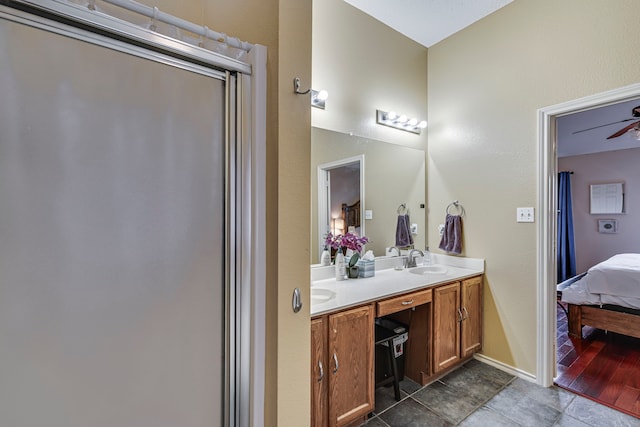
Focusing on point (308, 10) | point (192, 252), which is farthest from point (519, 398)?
point (308, 10)

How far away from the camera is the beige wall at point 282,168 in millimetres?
1048

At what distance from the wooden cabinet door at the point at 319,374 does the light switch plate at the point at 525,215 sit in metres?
1.68

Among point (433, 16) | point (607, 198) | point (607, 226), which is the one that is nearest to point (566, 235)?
point (607, 226)

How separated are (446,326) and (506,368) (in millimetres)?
666

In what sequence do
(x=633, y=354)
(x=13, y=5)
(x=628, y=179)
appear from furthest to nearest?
(x=628, y=179) < (x=633, y=354) < (x=13, y=5)

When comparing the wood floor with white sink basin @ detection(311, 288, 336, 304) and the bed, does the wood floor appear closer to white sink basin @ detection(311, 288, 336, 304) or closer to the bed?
the bed

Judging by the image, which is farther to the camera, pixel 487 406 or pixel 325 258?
pixel 325 258

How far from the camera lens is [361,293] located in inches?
67.6

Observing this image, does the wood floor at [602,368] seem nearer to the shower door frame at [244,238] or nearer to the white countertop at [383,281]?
the white countertop at [383,281]

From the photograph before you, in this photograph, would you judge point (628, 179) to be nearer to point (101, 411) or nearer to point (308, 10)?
point (308, 10)

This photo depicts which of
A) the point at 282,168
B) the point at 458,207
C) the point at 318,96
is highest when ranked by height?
the point at 318,96

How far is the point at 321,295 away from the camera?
70.2 inches

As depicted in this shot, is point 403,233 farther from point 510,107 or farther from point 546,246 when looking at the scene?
point 510,107

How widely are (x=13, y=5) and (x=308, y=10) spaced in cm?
85
